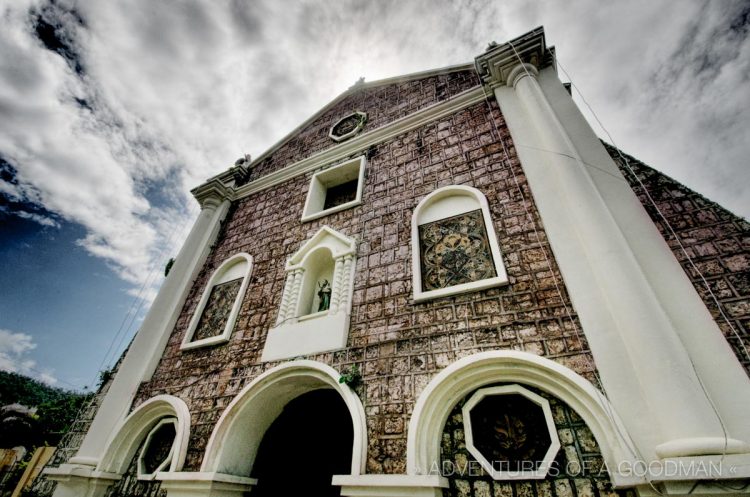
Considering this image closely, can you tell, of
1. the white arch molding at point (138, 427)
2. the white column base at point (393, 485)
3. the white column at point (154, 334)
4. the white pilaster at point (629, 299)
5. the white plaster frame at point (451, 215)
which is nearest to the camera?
the white pilaster at point (629, 299)

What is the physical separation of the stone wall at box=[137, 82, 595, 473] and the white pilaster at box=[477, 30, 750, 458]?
23 cm

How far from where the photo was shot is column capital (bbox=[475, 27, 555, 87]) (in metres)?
6.00

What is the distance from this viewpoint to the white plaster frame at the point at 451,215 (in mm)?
4255

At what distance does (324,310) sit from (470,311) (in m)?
2.40

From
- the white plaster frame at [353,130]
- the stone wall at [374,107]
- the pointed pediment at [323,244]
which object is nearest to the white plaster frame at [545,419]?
the pointed pediment at [323,244]

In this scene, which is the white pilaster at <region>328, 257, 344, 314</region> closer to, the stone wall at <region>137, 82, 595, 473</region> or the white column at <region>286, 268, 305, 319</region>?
the stone wall at <region>137, 82, 595, 473</region>

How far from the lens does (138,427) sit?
5742mm

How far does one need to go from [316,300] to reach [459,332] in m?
2.96

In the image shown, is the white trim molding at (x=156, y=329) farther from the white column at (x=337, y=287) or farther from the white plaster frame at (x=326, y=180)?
the white column at (x=337, y=287)

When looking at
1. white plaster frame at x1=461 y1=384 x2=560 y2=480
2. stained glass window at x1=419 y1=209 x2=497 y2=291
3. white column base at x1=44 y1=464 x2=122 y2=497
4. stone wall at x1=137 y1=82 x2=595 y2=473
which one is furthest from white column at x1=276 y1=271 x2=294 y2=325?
white column base at x1=44 y1=464 x2=122 y2=497

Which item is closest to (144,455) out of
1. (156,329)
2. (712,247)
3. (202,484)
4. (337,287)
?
(202,484)

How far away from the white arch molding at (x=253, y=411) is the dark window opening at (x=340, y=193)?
4034 mm

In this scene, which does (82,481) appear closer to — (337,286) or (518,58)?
(337,286)

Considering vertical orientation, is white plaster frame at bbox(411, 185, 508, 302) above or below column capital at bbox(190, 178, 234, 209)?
below
